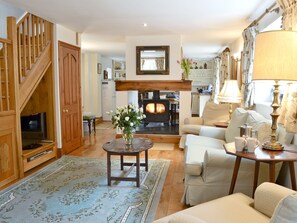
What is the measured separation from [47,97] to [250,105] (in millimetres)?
3347

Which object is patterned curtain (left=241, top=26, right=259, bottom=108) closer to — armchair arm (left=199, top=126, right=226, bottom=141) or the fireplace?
armchair arm (left=199, top=126, right=226, bottom=141)

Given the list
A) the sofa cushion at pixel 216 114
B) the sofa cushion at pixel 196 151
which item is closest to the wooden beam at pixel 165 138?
the sofa cushion at pixel 216 114

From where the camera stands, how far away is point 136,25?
476 cm

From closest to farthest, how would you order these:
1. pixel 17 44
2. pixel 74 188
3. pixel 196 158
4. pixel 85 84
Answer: pixel 196 158, pixel 74 188, pixel 17 44, pixel 85 84

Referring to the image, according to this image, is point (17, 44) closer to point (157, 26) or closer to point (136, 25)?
point (136, 25)

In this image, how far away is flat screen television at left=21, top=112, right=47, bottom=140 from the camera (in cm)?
399

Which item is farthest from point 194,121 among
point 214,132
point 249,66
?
point 249,66

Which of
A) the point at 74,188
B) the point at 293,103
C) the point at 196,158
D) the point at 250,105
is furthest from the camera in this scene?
the point at 250,105

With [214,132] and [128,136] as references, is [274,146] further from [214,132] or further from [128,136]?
[214,132]

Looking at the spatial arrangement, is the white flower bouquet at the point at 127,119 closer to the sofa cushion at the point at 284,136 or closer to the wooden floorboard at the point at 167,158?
the wooden floorboard at the point at 167,158

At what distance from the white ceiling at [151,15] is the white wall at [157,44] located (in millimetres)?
250

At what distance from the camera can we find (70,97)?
16.8 feet

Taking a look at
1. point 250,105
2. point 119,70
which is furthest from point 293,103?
point 119,70

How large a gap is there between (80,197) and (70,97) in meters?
2.59
